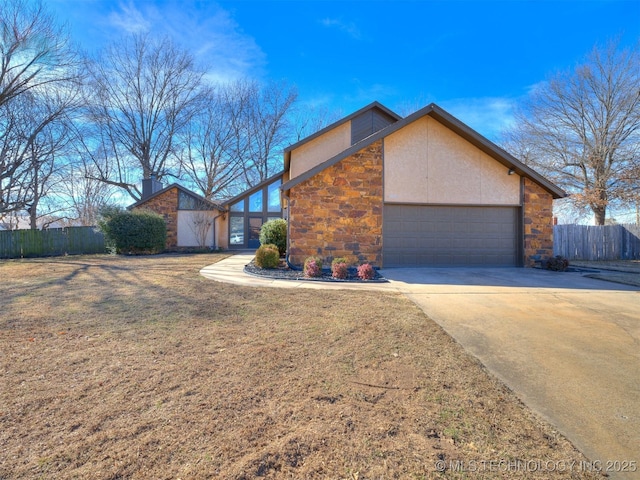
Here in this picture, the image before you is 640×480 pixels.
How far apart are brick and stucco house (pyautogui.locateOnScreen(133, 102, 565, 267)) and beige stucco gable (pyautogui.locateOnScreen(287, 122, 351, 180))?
3545 millimetres

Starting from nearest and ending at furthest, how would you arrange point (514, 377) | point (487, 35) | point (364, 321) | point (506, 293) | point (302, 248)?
1. point (514, 377)
2. point (364, 321)
3. point (506, 293)
4. point (302, 248)
5. point (487, 35)

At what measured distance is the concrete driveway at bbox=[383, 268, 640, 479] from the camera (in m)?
2.14

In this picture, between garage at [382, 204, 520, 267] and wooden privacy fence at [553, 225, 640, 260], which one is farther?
wooden privacy fence at [553, 225, 640, 260]

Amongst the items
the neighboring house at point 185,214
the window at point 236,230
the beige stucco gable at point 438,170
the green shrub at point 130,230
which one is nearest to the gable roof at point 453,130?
the beige stucco gable at point 438,170

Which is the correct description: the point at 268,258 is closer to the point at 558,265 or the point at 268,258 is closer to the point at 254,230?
the point at 558,265

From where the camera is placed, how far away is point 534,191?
10.2 m

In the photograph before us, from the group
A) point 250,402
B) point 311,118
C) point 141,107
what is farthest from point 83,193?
point 250,402

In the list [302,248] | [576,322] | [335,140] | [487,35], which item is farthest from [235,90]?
[576,322]

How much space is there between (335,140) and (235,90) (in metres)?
17.7

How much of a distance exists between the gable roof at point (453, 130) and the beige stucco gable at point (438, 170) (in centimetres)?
22

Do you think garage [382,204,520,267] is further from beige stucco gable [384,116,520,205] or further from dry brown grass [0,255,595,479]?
dry brown grass [0,255,595,479]

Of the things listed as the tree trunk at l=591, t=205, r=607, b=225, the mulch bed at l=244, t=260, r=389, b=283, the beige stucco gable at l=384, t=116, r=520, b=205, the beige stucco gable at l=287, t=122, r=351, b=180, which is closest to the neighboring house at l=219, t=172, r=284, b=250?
the beige stucco gable at l=287, t=122, r=351, b=180

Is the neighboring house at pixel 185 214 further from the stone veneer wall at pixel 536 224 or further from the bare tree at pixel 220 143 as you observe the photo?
the stone veneer wall at pixel 536 224

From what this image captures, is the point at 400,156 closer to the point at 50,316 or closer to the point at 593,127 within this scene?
the point at 50,316
